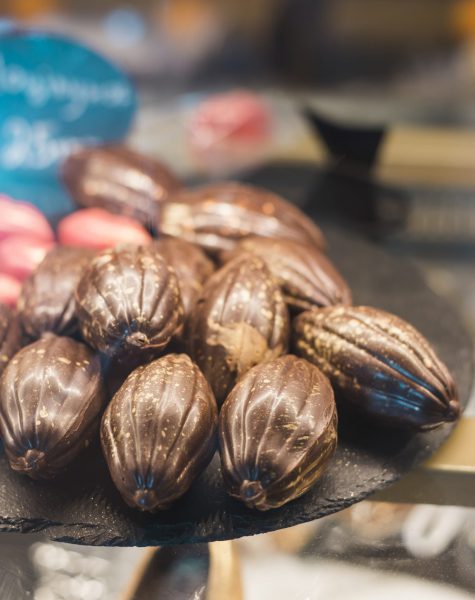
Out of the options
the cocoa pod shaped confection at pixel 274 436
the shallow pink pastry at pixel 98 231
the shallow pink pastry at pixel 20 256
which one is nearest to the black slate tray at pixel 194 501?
the cocoa pod shaped confection at pixel 274 436

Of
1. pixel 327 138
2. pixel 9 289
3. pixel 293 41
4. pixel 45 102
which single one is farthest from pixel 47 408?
Answer: pixel 293 41

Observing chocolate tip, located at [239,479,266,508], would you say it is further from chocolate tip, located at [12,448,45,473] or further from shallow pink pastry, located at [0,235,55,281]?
shallow pink pastry, located at [0,235,55,281]

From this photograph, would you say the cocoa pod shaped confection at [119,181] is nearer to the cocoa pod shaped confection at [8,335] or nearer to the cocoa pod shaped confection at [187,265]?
the cocoa pod shaped confection at [187,265]

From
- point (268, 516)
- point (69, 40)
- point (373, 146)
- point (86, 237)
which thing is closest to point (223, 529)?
point (268, 516)

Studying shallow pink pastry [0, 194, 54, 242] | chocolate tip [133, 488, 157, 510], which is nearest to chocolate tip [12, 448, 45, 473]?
chocolate tip [133, 488, 157, 510]

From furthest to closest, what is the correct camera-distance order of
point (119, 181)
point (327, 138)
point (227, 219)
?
point (327, 138)
point (119, 181)
point (227, 219)

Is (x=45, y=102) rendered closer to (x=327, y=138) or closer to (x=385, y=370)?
(x=327, y=138)
